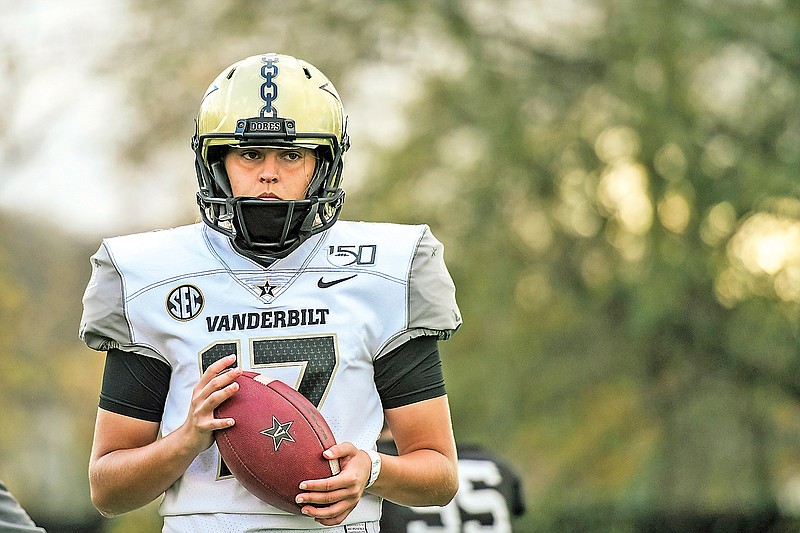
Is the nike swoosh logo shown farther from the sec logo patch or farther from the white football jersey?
the sec logo patch

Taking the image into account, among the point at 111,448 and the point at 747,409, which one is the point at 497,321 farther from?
the point at 111,448

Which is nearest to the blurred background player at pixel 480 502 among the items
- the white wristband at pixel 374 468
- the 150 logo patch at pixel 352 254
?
the 150 logo patch at pixel 352 254

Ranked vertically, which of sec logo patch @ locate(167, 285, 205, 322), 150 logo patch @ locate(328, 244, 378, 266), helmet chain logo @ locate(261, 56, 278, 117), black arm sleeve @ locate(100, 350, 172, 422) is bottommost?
black arm sleeve @ locate(100, 350, 172, 422)

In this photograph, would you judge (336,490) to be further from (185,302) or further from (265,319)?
(185,302)

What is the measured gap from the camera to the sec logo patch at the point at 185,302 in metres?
2.24

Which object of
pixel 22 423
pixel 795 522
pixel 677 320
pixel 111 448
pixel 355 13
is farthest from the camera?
pixel 22 423

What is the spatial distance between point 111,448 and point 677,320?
23.8 feet

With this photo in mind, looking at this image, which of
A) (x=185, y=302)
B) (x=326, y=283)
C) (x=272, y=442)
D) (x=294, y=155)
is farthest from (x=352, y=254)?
(x=272, y=442)

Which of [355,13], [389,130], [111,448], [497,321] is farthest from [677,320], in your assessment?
[111,448]

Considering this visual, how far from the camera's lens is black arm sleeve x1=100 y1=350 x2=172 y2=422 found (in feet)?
7.30

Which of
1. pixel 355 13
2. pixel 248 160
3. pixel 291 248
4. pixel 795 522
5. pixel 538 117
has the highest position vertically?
pixel 355 13

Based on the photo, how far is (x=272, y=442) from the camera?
6.81 feet

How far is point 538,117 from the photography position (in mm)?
9531

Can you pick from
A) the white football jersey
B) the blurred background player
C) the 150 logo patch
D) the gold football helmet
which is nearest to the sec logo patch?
the white football jersey
